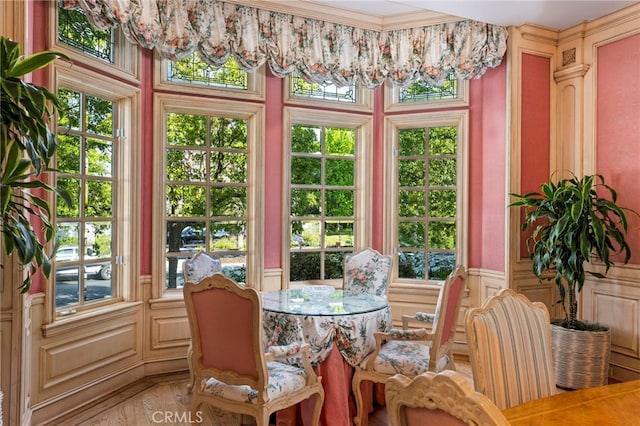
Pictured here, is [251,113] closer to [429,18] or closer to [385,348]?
[429,18]

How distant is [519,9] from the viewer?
3.81 m

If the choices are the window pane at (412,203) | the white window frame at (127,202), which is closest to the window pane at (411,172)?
the window pane at (412,203)

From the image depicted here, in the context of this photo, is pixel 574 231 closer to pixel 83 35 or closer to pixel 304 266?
pixel 304 266

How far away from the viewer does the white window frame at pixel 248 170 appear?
3.93 meters

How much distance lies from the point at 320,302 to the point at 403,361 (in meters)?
0.72

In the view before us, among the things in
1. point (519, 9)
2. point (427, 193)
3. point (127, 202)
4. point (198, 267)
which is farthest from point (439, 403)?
point (427, 193)

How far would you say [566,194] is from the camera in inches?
143

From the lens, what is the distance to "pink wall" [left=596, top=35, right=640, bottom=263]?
12.2 feet

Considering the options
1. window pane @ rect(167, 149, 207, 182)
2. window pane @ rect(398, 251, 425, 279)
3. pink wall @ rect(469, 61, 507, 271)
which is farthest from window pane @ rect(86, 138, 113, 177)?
pink wall @ rect(469, 61, 507, 271)

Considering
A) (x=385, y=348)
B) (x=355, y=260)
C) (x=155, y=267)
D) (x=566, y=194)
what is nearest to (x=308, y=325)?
(x=385, y=348)

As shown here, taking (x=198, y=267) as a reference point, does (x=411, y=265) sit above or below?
below

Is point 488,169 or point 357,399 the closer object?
point 357,399

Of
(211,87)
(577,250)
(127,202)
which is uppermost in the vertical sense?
(211,87)

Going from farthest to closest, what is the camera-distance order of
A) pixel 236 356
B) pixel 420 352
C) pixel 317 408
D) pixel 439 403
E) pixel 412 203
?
pixel 412 203, pixel 420 352, pixel 317 408, pixel 236 356, pixel 439 403
